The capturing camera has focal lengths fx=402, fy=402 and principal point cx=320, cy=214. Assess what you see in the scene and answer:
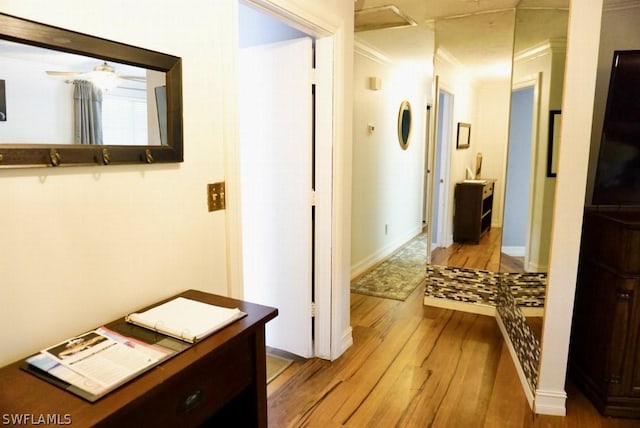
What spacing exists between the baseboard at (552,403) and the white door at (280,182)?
4.31ft

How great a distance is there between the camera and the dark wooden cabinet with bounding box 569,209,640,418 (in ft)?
6.31

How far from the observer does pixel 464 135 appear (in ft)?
11.3

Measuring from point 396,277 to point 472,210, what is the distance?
45.1 inches

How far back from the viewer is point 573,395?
7.20 ft

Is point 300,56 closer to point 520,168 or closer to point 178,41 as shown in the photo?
point 178,41

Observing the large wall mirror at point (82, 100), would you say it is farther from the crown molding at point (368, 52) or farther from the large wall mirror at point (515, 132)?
the crown molding at point (368, 52)

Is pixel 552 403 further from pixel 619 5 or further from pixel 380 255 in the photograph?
pixel 380 255

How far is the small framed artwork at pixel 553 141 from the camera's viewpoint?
2051mm

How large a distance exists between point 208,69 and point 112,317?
0.92m

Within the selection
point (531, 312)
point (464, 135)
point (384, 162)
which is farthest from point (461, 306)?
point (384, 162)

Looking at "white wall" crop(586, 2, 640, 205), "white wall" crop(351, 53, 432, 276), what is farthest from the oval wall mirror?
"white wall" crop(586, 2, 640, 205)

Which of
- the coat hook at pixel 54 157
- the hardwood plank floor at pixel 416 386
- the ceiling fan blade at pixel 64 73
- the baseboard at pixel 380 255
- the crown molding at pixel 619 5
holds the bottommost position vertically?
the hardwood plank floor at pixel 416 386

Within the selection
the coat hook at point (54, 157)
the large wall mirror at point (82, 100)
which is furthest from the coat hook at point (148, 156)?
the coat hook at point (54, 157)

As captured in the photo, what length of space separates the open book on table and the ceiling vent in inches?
101
